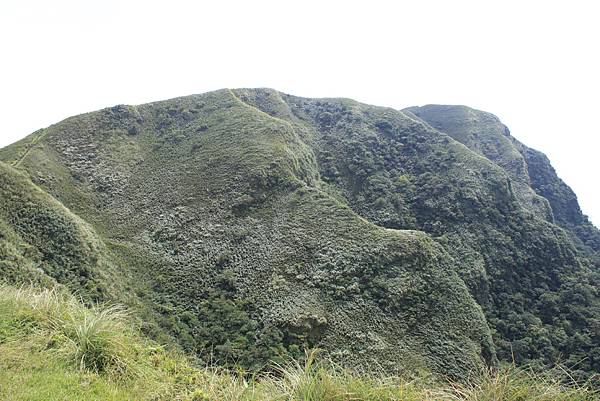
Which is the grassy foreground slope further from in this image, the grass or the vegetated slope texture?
the grass

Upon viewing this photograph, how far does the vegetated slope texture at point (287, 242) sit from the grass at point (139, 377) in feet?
27.1

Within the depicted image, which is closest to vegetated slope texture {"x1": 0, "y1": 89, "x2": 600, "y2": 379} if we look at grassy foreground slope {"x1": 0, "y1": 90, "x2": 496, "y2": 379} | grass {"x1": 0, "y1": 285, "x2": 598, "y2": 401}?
grassy foreground slope {"x1": 0, "y1": 90, "x2": 496, "y2": 379}

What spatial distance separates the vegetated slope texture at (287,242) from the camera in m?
30.4

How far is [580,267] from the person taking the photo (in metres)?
58.0

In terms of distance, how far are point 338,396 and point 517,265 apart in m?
58.3

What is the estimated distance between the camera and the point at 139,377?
5969 millimetres

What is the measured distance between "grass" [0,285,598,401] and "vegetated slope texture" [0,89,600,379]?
27.1ft

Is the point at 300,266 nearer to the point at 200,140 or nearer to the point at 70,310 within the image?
the point at 200,140

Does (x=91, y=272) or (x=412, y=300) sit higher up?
(x=91, y=272)

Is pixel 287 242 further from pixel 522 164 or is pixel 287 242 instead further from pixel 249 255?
pixel 522 164

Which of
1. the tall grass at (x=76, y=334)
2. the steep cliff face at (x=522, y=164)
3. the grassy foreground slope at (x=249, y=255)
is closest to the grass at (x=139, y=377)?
the tall grass at (x=76, y=334)

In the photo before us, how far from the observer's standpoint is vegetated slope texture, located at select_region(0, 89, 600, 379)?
3039 centimetres

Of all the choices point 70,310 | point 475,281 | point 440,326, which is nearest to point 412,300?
point 440,326

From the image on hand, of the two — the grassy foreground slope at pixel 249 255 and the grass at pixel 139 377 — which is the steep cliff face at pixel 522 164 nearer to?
the grassy foreground slope at pixel 249 255
